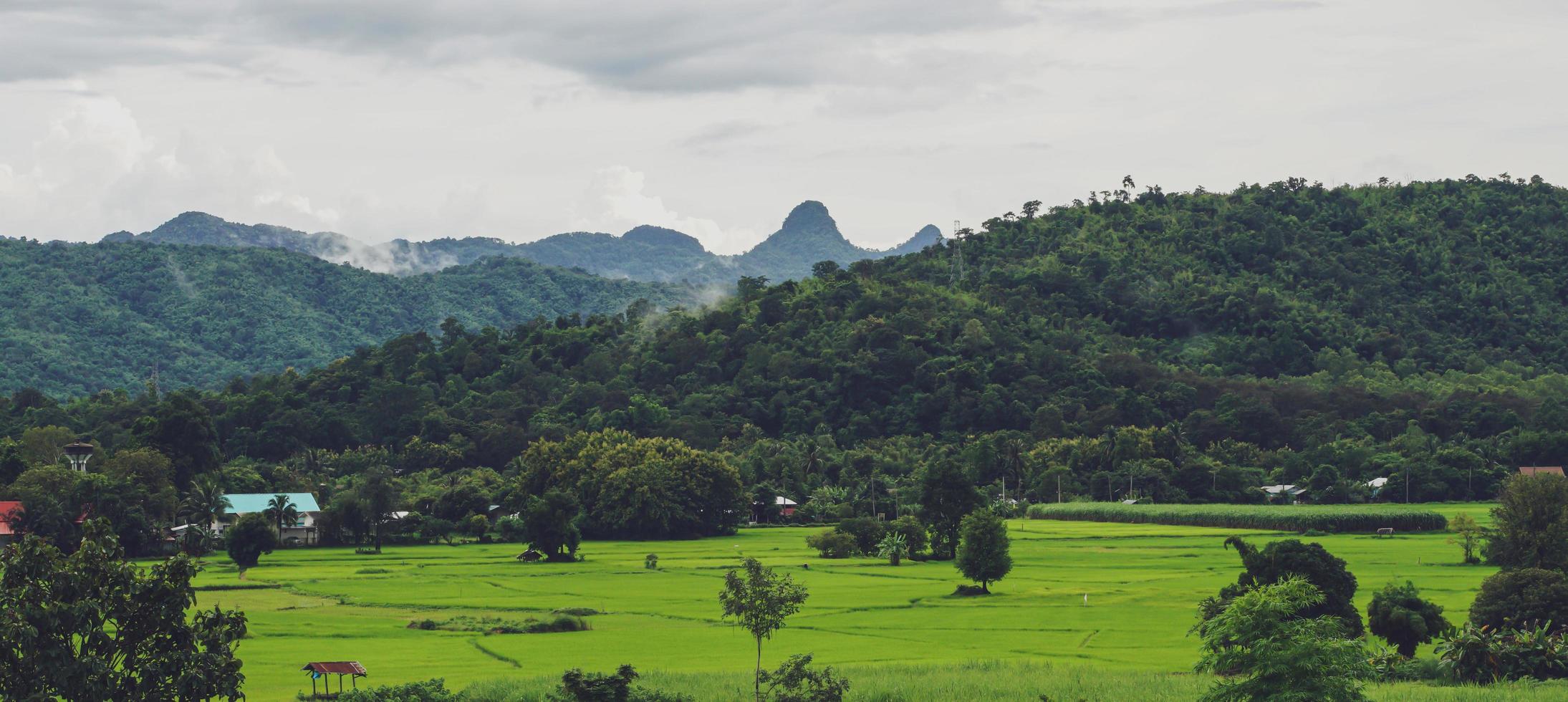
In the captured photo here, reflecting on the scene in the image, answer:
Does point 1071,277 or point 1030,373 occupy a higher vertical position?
point 1071,277

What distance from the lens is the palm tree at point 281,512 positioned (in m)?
96.6

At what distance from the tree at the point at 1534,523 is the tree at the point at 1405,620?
16377 mm

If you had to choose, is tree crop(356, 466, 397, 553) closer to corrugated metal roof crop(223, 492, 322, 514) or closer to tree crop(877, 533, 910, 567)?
corrugated metal roof crop(223, 492, 322, 514)

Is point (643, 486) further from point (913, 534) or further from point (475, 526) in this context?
point (913, 534)

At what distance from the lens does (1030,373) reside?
15662 cm

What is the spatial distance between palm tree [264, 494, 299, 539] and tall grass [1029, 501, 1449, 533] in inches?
2147

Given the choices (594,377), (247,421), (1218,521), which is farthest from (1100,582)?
(594,377)

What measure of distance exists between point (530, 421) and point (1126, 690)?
110644 millimetres

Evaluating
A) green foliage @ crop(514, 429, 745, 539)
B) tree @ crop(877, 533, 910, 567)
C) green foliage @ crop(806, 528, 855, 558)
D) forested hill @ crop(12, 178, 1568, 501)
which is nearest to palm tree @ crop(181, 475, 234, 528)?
forested hill @ crop(12, 178, 1568, 501)

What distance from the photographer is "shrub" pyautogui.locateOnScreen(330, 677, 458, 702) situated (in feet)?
111

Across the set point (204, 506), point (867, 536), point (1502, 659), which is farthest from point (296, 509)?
point (1502, 659)

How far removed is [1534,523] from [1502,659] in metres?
24.5

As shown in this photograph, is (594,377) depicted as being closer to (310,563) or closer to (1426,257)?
(310,563)

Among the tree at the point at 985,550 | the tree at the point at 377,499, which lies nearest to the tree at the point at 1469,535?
the tree at the point at 985,550
